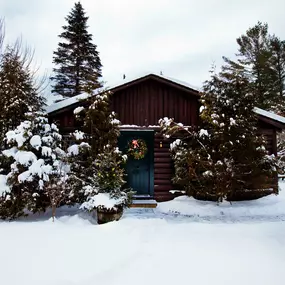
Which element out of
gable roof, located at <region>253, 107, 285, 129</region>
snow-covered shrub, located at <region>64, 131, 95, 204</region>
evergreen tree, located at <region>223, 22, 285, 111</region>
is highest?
evergreen tree, located at <region>223, 22, 285, 111</region>

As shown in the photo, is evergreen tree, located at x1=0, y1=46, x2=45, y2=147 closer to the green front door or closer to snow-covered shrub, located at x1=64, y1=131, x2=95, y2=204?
snow-covered shrub, located at x1=64, y1=131, x2=95, y2=204

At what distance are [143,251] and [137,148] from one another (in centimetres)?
479

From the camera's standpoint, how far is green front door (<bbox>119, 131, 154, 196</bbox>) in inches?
335

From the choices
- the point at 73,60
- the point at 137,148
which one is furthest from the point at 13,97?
the point at 73,60

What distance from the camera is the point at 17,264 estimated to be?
357 cm

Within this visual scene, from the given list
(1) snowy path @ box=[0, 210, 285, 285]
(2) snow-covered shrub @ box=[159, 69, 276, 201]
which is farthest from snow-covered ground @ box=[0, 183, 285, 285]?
(2) snow-covered shrub @ box=[159, 69, 276, 201]

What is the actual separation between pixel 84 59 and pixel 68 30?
2926 millimetres

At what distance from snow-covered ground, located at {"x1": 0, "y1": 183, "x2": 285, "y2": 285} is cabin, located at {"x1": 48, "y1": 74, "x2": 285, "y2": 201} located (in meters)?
2.25

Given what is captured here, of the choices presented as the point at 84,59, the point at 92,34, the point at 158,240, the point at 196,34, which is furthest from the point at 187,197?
the point at 92,34

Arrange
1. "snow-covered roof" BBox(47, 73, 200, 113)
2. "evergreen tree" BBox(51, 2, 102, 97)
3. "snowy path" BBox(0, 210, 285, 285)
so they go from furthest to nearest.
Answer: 1. "evergreen tree" BBox(51, 2, 102, 97)
2. "snow-covered roof" BBox(47, 73, 200, 113)
3. "snowy path" BBox(0, 210, 285, 285)

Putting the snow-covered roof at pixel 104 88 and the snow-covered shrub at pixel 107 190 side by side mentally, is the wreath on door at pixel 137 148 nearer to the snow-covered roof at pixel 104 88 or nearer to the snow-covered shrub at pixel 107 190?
the snow-covered roof at pixel 104 88

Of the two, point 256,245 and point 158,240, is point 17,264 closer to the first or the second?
point 158,240

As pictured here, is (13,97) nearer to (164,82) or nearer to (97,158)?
(97,158)

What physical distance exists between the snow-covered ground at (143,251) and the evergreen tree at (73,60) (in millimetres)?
16405
